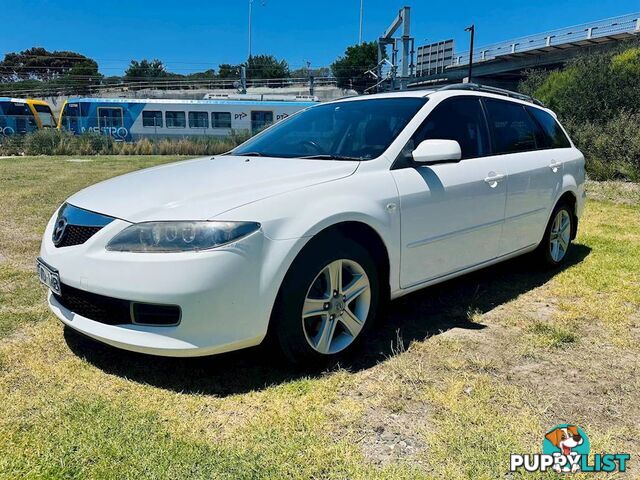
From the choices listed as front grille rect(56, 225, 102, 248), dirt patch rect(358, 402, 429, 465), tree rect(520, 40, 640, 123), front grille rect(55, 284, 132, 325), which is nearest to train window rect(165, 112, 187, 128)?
tree rect(520, 40, 640, 123)

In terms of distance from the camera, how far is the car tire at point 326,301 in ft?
8.49

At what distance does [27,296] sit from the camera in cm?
396

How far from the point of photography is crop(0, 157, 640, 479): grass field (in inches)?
81.7

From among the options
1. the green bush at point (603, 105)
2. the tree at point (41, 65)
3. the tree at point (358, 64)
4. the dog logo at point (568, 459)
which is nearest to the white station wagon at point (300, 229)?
the dog logo at point (568, 459)

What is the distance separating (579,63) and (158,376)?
60.1 ft

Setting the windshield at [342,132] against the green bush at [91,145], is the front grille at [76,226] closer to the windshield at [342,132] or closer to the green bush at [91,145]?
the windshield at [342,132]

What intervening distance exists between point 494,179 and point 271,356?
7.14 feet

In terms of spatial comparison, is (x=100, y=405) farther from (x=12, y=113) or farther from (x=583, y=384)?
(x=12, y=113)

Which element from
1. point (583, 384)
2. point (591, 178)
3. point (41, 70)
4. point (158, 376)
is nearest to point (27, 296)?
point (158, 376)

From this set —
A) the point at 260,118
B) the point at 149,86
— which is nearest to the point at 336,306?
the point at 260,118

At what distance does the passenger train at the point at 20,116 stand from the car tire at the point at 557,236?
30186 mm

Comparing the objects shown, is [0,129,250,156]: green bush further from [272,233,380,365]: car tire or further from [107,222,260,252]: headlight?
[107,222,260,252]: headlight

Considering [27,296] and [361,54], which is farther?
[361,54]

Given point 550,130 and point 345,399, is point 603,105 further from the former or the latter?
point 345,399
